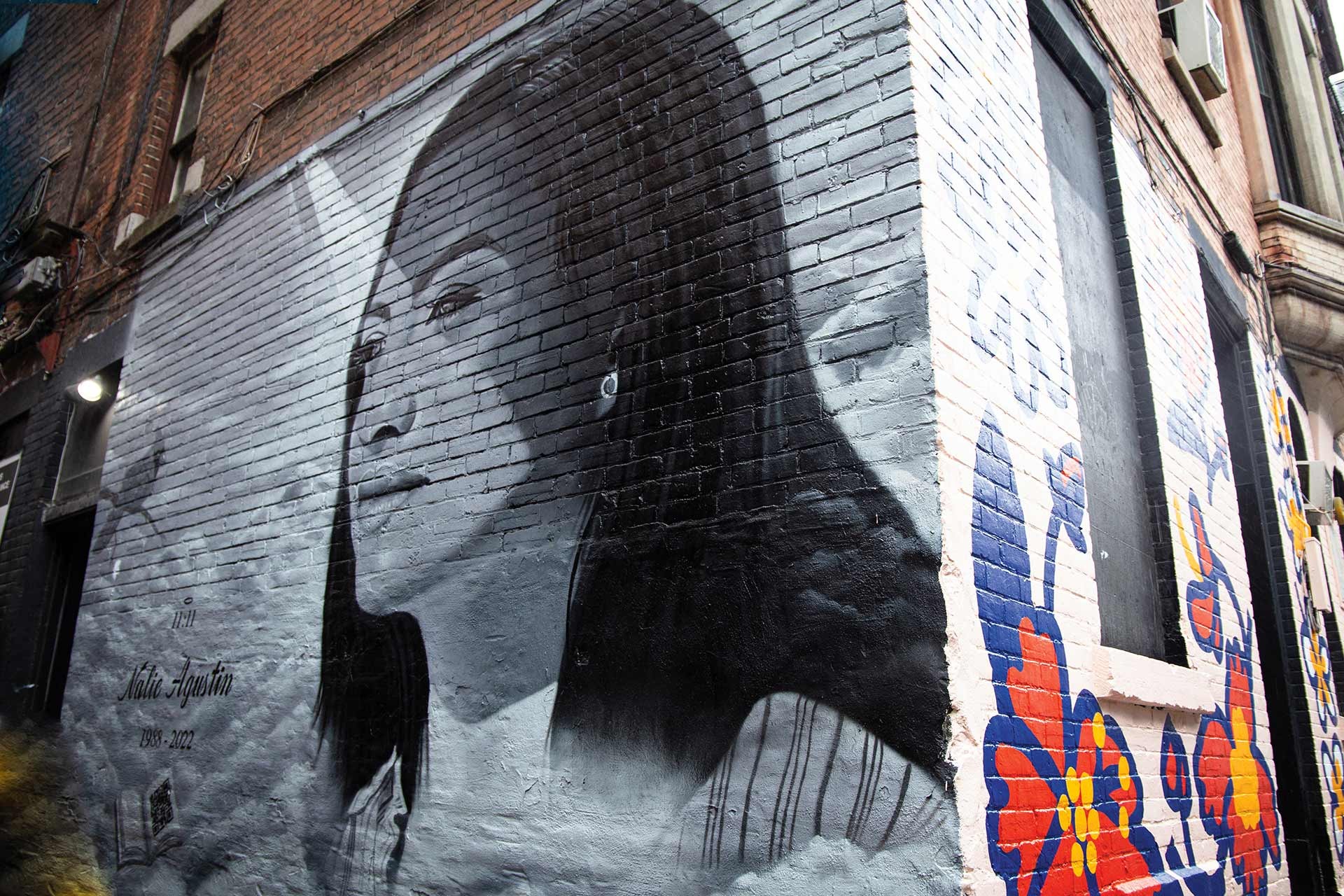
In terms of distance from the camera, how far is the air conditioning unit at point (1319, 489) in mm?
7316

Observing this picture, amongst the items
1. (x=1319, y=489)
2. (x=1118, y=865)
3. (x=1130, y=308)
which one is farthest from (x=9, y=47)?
(x=1319, y=489)

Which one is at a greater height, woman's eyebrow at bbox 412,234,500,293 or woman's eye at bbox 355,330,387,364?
woman's eyebrow at bbox 412,234,500,293

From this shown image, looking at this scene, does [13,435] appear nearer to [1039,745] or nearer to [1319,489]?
[1039,745]

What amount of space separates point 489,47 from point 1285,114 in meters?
7.98

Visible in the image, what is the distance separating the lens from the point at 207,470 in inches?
227

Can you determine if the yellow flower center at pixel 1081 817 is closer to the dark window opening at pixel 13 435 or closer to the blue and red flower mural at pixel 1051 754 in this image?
the blue and red flower mural at pixel 1051 754

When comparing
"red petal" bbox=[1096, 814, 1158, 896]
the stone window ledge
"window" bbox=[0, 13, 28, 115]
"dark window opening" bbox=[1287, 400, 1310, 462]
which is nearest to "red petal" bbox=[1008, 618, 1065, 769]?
the stone window ledge

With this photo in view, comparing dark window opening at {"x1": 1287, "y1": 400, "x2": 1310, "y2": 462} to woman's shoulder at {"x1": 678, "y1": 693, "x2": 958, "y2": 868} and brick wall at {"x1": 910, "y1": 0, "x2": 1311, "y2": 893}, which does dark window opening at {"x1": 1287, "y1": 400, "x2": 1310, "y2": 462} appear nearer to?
brick wall at {"x1": 910, "y1": 0, "x2": 1311, "y2": 893}

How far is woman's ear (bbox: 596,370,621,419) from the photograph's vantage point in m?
3.75

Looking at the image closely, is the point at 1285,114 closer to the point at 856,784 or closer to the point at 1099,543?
the point at 1099,543

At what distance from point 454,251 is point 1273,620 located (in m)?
5.70

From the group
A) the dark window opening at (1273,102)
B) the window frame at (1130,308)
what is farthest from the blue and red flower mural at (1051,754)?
the dark window opening at (1273,102)

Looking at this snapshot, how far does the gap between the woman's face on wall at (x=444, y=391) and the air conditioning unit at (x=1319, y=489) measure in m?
6.31

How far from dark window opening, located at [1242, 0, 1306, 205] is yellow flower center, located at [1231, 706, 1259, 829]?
5709 mm
